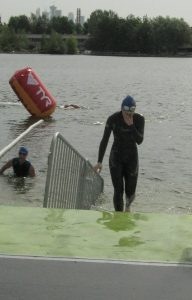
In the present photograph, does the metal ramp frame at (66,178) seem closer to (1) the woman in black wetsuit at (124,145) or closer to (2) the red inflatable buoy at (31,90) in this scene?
(1) the woman in black wetsuit at (124,145)

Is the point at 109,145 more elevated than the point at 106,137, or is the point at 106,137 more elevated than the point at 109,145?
the point at 106,137

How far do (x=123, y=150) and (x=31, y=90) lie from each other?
17337mm

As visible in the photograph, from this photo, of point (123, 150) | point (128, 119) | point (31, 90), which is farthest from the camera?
point (31, 90)

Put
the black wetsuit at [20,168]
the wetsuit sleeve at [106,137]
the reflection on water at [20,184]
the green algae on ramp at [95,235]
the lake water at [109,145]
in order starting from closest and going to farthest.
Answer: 1. the green algae on ramp at [95,235]
2. the wetsuit sleeve at [106,137]
3. the lake water at [109,145]
4. the reflection on water at [20,184]
5. the black wetsuit at [20,168]

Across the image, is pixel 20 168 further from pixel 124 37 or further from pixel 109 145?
pixel 124 37

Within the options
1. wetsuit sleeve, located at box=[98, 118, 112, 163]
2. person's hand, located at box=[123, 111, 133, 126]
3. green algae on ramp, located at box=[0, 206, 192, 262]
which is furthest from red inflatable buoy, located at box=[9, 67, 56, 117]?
green algae on ramp, located at box=[0, 206, 192, 262]

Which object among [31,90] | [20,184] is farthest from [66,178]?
[31,90]

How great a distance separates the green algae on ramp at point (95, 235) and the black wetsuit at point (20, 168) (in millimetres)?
7576

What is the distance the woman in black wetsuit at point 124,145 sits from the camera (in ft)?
25.2

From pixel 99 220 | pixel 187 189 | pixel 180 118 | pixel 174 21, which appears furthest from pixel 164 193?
pixel 174 21

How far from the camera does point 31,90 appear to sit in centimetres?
2477

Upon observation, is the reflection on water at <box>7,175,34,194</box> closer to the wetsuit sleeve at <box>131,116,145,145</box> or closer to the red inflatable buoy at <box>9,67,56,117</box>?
the wetsuit sleeve at <box>131,116,145,145</box>

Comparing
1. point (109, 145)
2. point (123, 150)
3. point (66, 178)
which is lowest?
point (109, 145)

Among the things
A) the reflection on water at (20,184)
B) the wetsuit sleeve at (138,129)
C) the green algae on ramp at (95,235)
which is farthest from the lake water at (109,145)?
the green algae on ramp at (95,235)
